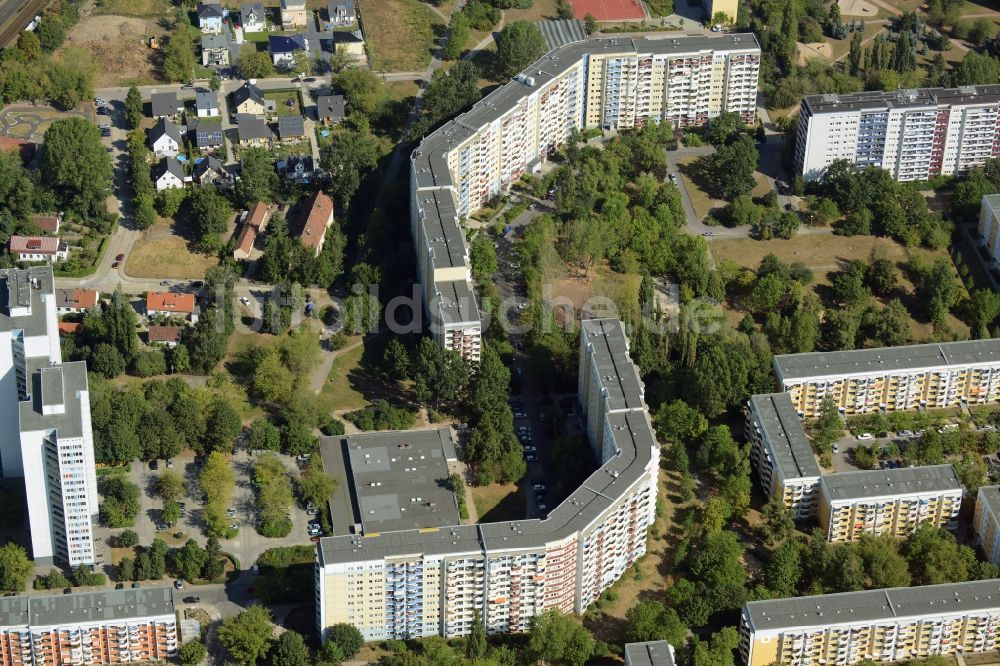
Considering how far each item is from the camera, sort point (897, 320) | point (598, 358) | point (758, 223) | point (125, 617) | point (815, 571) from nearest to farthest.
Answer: point (125, 617) → point (815, 571) → point (598, 358) → point (897, 320) → point (758, 223)

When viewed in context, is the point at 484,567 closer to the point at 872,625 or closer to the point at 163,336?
the point at 872,625

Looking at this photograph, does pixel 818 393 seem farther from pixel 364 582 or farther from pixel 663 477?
pixel 364 582

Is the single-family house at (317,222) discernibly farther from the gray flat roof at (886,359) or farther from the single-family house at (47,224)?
the gray flat roof at (886,359)

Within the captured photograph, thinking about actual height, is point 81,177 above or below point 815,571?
above

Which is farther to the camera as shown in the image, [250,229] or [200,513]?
[250,229]

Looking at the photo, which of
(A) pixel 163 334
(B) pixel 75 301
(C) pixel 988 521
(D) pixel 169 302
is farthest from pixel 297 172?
(C) pixel 988 521

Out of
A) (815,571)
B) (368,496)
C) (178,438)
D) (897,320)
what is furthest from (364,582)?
(897,320)

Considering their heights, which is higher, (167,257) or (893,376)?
(167,257)

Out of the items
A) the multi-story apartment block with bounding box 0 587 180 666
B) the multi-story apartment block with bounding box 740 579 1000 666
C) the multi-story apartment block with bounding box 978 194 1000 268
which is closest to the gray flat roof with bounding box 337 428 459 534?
the multi-story apartment block with bounding box 0 587 180 666
